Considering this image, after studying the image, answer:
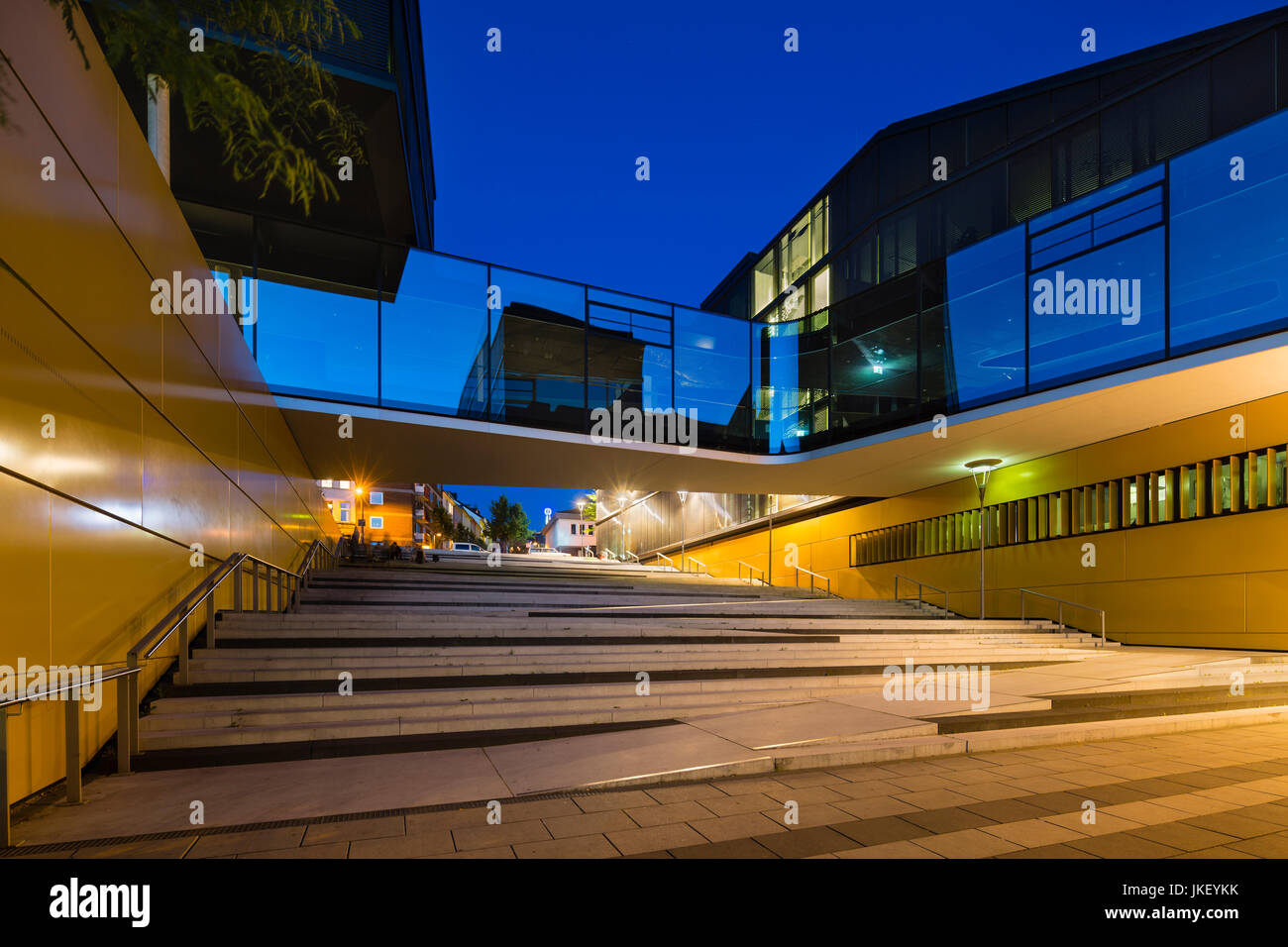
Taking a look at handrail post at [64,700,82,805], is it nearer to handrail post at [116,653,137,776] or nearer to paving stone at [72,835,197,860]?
handrail post at [116,653,137,776]

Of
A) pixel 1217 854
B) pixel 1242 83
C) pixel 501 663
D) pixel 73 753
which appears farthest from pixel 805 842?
pixel 1242 83

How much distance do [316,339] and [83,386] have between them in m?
9.86

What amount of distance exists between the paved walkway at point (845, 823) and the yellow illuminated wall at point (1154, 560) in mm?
8815

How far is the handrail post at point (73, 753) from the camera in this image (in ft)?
16.9

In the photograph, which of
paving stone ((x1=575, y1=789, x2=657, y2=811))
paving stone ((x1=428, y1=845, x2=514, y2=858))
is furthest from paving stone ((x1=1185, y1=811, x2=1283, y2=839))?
paving stone ((x1=428, y1=845, x2=514, y2=858))

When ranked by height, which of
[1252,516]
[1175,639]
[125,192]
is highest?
[125,192]

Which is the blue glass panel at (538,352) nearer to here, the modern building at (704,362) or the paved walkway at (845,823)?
the modern building at (704,362)

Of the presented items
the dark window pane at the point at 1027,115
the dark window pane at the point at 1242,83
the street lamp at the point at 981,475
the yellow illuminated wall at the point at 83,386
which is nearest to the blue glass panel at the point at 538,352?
the yellow illuminated wall at the point at 83,386

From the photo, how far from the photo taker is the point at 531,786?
19.2 ft

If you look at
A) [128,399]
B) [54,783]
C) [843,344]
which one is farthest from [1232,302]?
[54,783]

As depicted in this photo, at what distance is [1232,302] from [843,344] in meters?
8.33

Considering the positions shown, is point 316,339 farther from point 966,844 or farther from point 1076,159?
point 1076,159
